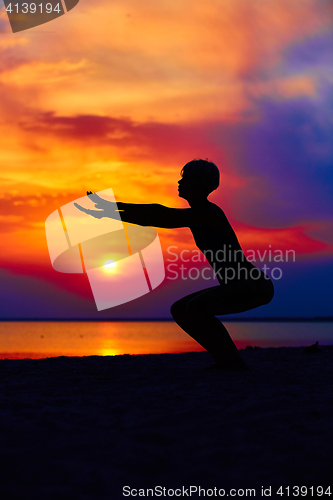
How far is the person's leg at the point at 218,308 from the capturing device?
5199 millimetres

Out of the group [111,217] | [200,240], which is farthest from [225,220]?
[111,217]

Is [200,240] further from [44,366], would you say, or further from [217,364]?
[44,366]

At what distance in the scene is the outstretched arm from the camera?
4.82 metres

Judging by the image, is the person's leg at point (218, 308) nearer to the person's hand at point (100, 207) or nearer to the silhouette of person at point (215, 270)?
the silhouette of person at point (215, 270)

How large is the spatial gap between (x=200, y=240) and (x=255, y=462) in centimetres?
304

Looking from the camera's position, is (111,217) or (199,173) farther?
(199,173)

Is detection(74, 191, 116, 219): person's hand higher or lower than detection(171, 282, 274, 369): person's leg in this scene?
higher

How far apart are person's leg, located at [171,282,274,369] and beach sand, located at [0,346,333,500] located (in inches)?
17.3

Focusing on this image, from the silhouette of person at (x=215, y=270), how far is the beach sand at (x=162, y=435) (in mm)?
519

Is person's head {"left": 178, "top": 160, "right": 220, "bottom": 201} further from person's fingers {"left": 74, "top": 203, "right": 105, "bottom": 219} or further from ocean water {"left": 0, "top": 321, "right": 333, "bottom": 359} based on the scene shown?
ocean water {"left": 0, "top": 321, "right": 333, "bottom": 359}

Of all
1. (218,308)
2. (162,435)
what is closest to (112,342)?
(218,308)

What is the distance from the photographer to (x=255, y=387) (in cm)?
440

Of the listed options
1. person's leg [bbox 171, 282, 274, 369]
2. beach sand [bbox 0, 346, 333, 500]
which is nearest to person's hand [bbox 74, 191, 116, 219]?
person's leg [bbox 171, 282, 274, 369]

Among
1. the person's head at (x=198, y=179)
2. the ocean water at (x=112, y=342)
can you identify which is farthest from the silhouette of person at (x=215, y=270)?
the ocean water at (x=112, y=342)
